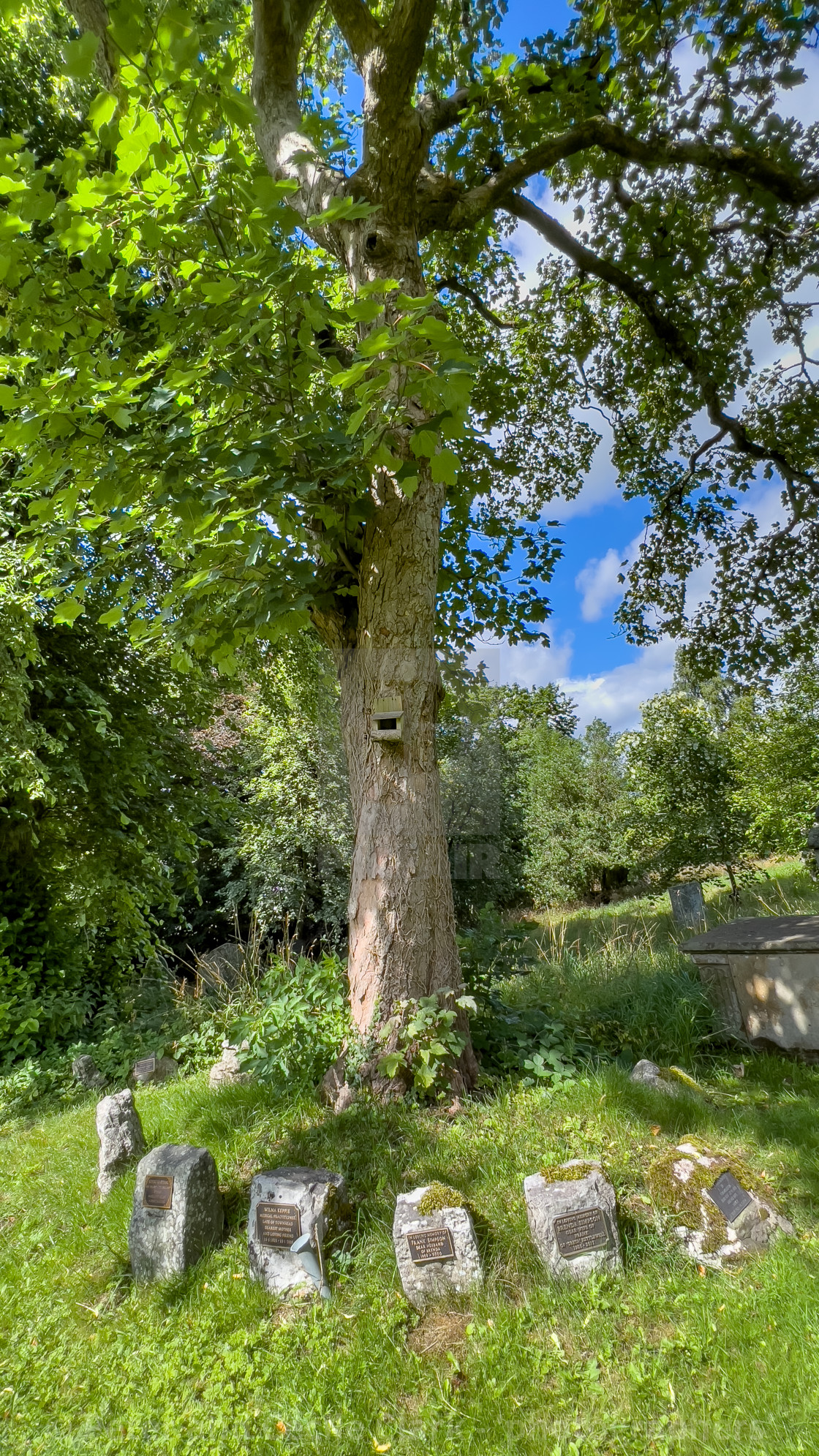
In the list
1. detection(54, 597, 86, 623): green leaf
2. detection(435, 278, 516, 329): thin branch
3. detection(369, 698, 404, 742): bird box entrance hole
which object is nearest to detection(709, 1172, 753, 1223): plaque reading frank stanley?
detection(369, 698, 404, 742): bird box entrance hole

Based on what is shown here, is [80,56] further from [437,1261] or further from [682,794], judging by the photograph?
[682,794]

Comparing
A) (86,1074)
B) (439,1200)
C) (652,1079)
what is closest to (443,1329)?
(439,1200)

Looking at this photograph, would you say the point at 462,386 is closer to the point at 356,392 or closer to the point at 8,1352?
the point at 356,392

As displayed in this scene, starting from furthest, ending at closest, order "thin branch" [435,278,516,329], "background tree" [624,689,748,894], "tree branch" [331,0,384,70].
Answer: "background tree" [624,689,748,894]
"thin branch" [435,278,516,329]
"tree branch" [331,0,384,70]

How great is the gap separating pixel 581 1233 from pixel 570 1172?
0.20 meters

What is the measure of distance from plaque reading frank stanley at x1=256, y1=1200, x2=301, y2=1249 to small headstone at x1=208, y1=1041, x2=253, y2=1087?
1.96 meters

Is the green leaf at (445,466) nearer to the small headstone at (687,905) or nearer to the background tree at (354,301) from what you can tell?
the background tree at (354,301)

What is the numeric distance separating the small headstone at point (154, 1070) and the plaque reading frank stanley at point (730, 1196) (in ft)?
14.7

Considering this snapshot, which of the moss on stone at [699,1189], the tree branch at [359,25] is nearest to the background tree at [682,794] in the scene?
the moss on stone at [699,1189]

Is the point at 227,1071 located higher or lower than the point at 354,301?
lower

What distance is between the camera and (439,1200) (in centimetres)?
284

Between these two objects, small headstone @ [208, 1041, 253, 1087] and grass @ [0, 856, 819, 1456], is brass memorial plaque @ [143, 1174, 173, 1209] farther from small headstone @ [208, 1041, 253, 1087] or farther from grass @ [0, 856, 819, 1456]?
small headstone @ [208, 1041, 253, 1087]

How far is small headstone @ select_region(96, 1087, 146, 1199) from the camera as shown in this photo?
4.00 meters

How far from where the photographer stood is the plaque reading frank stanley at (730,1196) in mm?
2766
